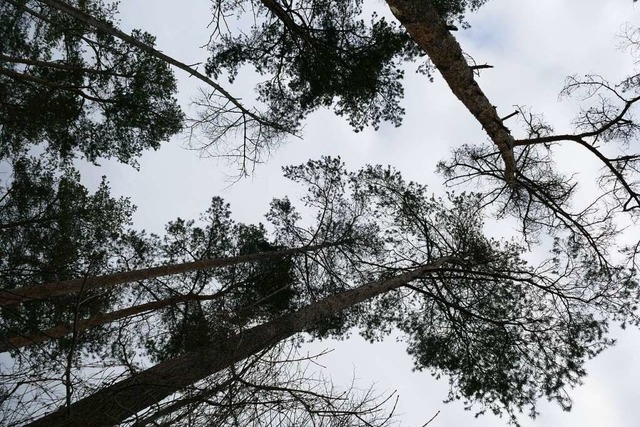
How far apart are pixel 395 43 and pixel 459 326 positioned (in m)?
4.90

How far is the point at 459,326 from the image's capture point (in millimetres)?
8188

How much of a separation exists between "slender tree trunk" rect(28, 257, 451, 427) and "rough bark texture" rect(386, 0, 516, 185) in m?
2.86

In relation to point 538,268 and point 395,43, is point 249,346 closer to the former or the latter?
point 395,43

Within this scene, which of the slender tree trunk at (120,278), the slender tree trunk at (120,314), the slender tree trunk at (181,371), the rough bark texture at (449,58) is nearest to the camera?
the slender tree trunk at (181,371)

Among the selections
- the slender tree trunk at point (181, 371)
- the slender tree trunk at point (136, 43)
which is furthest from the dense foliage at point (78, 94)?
the slender tree trunk at point (181, 371)

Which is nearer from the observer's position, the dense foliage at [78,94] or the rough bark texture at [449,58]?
the rough bark texture at [449,58]

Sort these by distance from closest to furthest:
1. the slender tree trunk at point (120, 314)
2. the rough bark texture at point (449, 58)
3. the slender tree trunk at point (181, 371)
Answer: the slender tree trunk at point (181, 371) < the rough bark texture at point (449, 58) < the slender tree trunk at point (120, 314)

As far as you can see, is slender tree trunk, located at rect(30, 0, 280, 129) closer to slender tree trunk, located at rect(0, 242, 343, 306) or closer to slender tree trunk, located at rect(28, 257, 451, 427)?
slender tree trunk, located at rect(0, 242, 343, 306)

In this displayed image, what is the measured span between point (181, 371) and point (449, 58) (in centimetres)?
453

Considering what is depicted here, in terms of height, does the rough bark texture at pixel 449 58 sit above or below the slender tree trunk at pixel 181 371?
above

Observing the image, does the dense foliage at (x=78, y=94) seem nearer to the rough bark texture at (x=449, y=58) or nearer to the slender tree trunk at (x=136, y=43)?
the slender tree trunk at (x=136, y=43)

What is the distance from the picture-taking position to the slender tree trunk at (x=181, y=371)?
10.8ft

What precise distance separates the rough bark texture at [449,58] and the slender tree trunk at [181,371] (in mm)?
2861

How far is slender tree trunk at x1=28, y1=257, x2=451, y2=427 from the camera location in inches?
130
